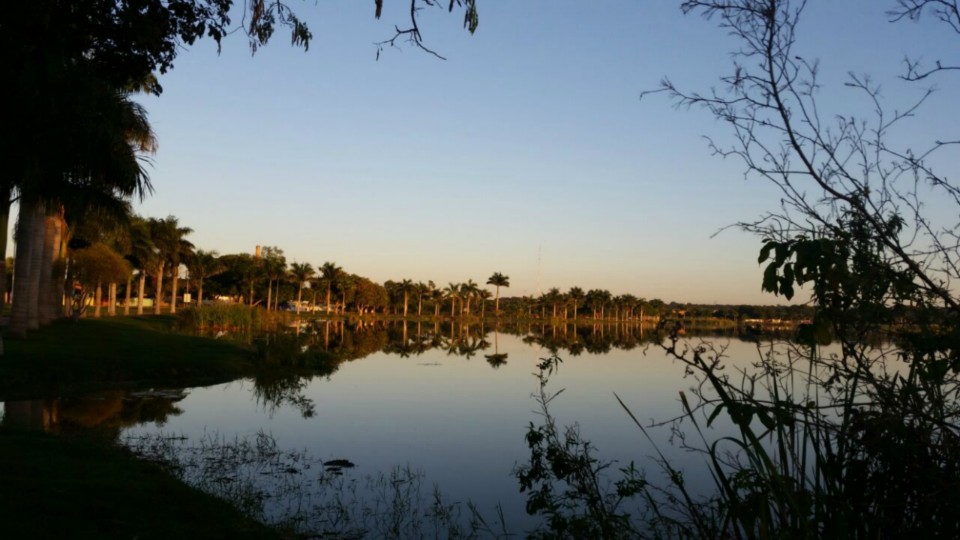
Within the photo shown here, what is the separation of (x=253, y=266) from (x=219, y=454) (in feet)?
309

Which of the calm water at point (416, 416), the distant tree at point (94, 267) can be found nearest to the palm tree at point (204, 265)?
the distant tree at point (94, 267)

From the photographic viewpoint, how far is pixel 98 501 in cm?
958

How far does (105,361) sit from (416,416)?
12.5m

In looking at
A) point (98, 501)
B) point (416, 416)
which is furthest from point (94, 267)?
point (98, 501)

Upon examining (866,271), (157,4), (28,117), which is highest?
(157,4)

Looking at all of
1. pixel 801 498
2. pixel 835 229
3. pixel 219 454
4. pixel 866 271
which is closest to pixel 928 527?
pixel 801 498

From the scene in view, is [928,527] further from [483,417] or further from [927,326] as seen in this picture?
[483,417]

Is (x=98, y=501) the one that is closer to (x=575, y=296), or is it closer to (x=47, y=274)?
(x=47, y=274)

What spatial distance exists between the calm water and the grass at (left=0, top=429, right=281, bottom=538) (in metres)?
4.61

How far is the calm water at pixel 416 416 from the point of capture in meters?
16.5

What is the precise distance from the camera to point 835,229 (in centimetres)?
404

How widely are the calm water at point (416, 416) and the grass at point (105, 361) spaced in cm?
166

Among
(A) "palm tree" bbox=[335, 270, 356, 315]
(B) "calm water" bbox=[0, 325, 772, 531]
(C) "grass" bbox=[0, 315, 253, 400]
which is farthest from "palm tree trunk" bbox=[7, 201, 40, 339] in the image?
(A) "palm tree" bbox=[335, 270, 356, 315]

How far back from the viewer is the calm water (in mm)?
16531
